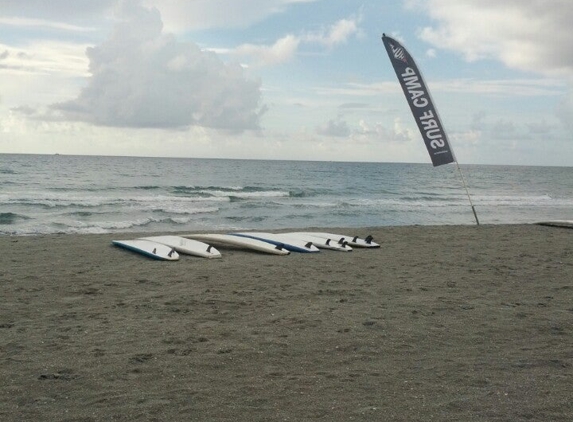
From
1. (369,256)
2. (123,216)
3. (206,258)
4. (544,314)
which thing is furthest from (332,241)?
(123,216)

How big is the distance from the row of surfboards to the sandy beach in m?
0.48

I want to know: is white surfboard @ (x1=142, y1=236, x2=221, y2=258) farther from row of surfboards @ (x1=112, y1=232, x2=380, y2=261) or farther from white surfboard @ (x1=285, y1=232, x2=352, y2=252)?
white surfboard @ (x1=285, y1=232, x2=352, y2=252)

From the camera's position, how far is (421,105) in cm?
1260

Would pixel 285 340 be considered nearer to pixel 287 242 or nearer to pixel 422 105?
pixel 287 242

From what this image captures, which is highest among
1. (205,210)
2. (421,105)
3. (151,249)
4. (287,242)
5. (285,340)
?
(421,105)

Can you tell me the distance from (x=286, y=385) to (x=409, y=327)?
1.80 meters

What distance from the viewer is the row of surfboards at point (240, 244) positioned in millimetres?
9398

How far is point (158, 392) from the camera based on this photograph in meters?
3.73

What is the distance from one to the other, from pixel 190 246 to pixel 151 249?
647 mm

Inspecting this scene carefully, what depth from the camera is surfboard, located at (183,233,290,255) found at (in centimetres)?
972

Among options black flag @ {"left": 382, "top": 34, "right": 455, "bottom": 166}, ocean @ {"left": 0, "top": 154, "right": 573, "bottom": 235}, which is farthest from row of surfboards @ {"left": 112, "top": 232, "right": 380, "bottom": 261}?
ocean @ {"left": 0, "top": 154, "right": 573, "bottom": 235}

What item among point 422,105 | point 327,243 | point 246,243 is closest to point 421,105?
point 422,105

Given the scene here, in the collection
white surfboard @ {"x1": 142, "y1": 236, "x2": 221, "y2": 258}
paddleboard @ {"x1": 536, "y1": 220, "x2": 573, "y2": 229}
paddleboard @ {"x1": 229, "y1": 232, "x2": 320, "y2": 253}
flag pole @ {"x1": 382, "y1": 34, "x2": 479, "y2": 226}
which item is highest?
flag pole @ {"x1": 382, "y1": 34, "x2": 479, "y2": 226}

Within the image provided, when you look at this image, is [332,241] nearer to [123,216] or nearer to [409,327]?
[409,327]
